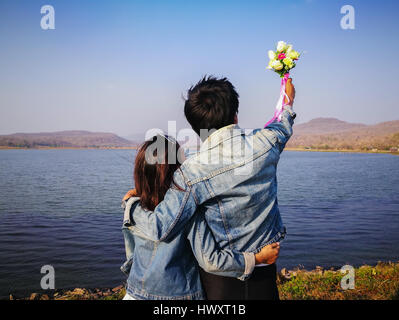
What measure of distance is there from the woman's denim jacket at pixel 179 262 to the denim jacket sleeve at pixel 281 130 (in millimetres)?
802

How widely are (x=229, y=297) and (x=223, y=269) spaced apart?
0.29 metres

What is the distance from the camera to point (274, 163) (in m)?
2.56

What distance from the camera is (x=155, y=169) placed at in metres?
2.48

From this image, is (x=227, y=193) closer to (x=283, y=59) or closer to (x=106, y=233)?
(x=283, y=59)

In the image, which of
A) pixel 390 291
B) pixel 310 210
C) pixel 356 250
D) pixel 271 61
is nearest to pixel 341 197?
pixel 310 210

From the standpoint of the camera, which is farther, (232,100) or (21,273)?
(21,273)

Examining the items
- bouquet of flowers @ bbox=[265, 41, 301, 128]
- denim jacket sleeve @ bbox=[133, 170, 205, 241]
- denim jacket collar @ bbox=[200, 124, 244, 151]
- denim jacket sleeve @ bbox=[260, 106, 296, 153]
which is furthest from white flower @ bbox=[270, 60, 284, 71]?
denim jacket sleeve @ bbox=[133, 170, 205, 241]

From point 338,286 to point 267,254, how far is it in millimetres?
4651

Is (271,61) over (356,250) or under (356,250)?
over

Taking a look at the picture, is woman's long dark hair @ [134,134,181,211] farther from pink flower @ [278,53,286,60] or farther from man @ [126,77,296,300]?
pink flower @ [278,53,286,60]

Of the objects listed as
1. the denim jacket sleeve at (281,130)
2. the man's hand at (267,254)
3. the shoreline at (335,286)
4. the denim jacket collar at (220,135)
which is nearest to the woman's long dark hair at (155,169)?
the denim jacket collar at (220,135)

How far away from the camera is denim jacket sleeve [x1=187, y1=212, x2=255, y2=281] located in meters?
2.34

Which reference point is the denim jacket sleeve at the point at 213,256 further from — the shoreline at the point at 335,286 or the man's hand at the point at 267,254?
the shoreline at the point at 335,286
